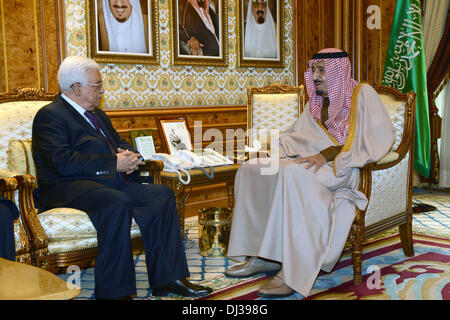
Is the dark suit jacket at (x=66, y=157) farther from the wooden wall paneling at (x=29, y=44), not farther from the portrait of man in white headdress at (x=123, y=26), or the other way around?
the portrait of man in white headdress at (x=123, y=26)

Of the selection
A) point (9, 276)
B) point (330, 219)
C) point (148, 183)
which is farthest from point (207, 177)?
point (9, 276)

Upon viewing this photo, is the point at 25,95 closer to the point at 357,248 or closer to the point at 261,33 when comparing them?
the point at 357,248

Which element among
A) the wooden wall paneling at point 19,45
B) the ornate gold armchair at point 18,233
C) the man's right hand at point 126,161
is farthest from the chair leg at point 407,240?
the wooden wall paneling at point 19,45

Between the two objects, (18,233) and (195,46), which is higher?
(195,46)

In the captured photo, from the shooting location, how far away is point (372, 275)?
3355 mm

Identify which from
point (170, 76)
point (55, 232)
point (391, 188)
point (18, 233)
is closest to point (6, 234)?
point (18, 233)

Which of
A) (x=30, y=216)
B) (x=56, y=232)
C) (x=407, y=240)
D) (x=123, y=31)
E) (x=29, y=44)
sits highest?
(x=123, y=31)

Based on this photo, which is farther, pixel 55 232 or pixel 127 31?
pixel 127 31

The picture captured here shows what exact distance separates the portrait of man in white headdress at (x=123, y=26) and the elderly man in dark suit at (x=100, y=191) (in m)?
1.47

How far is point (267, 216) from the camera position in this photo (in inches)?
131

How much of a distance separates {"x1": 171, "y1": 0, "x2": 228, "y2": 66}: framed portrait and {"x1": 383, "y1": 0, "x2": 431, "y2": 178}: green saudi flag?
224cm

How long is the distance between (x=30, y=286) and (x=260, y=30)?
465 centimetres

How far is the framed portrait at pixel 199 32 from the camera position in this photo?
16.1ft
